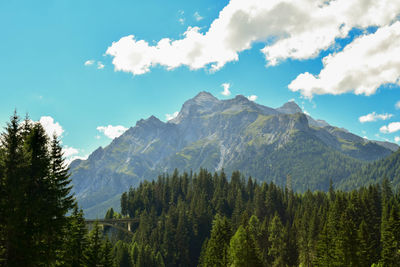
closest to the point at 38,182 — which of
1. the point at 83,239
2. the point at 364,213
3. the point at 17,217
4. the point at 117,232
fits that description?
the point at 17,217

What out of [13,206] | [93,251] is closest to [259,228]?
[93,251]

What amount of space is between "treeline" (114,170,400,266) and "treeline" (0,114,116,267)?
34.9 m

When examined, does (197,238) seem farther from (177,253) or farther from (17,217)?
(17,217)

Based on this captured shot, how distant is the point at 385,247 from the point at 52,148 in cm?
6756

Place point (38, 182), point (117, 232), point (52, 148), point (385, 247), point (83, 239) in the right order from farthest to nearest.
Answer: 1. point (117, 232)
2. point (385, 247)
3. point (83, 239)
4. point (52, 148)
5. point (38, 182)

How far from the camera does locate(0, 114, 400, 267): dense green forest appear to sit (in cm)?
3253

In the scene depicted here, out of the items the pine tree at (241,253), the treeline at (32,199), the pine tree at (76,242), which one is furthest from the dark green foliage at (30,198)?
the pine tree at (241,253)

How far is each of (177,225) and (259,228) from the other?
33552 millimetres

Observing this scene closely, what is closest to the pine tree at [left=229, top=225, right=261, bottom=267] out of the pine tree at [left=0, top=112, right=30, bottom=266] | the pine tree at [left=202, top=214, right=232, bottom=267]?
the pine tree at [left=202, top=214, right=232, bottom=267]

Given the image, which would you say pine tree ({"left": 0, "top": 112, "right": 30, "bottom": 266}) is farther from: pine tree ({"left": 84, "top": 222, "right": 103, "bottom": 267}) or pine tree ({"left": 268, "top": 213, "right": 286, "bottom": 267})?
pine tree ({"left": 268, "top": 213, "right": 286, "bottom": 267})

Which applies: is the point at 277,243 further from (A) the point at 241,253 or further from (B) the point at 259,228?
(A) the point at 241,253

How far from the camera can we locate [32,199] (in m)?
34.2

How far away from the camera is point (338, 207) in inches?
3270

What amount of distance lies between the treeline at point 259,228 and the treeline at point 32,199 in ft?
115
